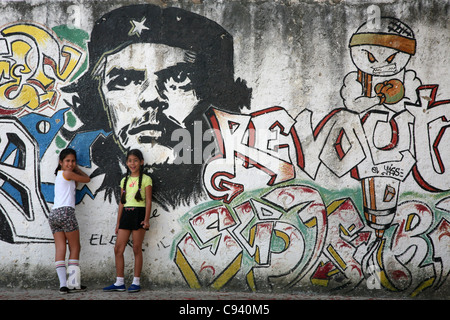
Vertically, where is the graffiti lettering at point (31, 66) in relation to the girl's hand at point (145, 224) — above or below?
above

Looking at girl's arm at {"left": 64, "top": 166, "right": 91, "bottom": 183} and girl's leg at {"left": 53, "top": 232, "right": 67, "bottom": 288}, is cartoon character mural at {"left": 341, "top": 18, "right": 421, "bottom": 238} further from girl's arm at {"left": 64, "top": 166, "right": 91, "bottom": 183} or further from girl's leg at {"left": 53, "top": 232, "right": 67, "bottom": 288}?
girl's leg at {"left": 53, "top": 232, "right": 67, "bottom": 288}

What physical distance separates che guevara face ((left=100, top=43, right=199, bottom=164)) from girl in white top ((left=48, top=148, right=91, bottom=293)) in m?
0.70

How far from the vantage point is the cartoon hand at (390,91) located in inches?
224

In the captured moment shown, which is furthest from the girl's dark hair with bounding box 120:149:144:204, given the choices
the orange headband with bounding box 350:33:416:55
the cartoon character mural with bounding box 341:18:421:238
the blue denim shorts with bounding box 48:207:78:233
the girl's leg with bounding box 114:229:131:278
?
the orange headband with bounding box 350:33:416:55

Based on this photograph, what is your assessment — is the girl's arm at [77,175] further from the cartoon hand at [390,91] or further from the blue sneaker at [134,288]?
the cartoon hand at [390,91]

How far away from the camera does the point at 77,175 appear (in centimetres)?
563

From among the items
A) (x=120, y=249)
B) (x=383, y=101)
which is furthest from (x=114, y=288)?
(x=383, y=101)

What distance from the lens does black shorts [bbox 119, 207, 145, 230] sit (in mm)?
5547

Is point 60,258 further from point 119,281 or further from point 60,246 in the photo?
point 119,281

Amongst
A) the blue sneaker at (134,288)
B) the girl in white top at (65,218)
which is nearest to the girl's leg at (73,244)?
the girl in white top at (65,218)

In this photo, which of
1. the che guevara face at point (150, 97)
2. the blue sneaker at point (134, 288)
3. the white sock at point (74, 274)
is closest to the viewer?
the blue sneaker at point (134, 288)

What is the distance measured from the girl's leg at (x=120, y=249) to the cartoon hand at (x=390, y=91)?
3.56 meters

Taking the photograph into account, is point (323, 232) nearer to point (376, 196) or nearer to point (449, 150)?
point (376, 196)
